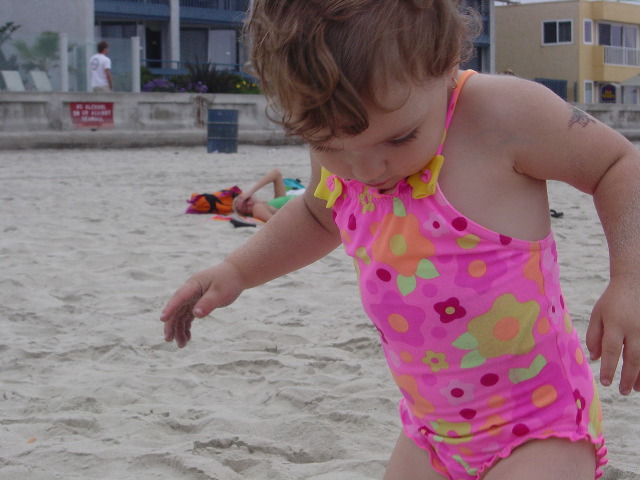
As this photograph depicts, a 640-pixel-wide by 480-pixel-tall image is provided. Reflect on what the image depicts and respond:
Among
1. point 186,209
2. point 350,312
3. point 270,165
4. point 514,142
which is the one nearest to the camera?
point 514,142

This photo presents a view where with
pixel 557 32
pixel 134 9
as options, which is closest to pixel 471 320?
pixel 134 9

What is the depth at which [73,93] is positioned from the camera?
16.1m

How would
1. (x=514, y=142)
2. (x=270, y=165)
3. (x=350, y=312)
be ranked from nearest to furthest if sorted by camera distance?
(x=514, y=142) → (x=350, y=312) → (x=270, y=165)

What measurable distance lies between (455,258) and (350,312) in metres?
2.73

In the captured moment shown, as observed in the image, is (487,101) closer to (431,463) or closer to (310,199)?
(310,199)

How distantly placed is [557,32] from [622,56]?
3794mm

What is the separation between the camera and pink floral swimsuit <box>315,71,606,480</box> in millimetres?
1714

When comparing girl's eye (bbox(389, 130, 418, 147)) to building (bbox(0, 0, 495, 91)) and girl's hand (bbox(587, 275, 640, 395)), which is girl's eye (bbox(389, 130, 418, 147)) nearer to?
girl's hand (bbox(587, 275, 640, 395))

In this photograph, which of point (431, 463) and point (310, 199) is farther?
point (310, 199)

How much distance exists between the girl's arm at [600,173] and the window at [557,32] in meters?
42.4

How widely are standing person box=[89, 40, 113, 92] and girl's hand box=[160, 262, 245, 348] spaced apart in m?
15.7

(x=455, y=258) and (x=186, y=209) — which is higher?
(x=455, y=258)

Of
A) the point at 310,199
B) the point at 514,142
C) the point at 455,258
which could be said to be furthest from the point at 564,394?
the point at 310,199

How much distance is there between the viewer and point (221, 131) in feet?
50.8
